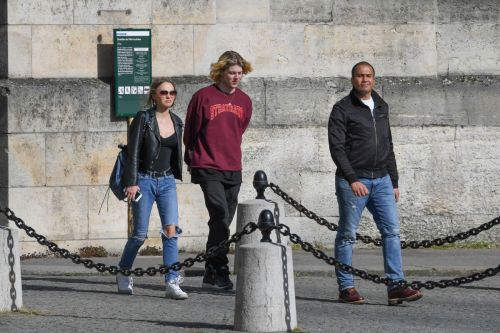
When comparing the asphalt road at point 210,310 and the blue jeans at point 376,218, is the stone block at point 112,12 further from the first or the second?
the blue jeans at point 376,218

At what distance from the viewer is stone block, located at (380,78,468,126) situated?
15.2 meters

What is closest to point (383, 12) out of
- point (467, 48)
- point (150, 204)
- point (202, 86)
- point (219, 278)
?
point (467, 48)

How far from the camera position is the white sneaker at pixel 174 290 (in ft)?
36.6

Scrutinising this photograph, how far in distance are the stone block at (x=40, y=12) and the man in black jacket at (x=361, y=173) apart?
458 cm

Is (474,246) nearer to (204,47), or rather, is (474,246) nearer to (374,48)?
(374,48)

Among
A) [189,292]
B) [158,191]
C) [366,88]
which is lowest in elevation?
[189,292]

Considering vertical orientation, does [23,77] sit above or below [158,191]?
above

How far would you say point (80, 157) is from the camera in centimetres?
1467

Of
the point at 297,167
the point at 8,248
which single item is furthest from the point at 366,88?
the point at 297,167

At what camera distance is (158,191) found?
1145cm

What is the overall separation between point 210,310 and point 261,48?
5.16 metres

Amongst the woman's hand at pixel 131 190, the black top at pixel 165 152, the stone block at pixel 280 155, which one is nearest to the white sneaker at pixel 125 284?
the woman's hand at pixel 131 190

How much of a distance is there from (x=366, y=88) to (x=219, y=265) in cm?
212

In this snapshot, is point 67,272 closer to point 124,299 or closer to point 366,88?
point 124,299
